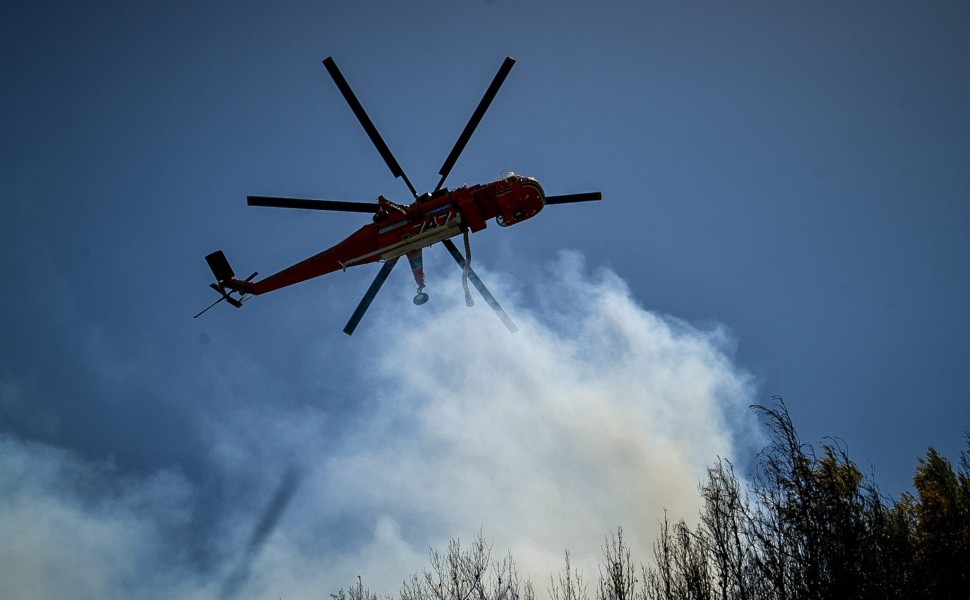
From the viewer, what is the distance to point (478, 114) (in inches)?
479

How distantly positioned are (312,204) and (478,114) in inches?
155

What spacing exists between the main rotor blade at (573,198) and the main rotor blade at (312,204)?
3.78m

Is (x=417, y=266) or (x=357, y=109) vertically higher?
(x=357, y=109)

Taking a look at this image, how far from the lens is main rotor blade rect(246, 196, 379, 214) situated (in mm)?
12898

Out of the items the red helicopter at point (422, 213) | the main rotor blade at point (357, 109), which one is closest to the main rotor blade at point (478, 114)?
the red helicopter at point (422, 213)

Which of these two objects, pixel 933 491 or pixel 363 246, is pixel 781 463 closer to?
pixel 363 246

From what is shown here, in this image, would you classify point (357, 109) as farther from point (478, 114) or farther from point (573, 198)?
point (573, 198)

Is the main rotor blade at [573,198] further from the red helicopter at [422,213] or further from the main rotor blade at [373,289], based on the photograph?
the main rotor blade at [373,289]

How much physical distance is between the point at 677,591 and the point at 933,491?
12736 mm

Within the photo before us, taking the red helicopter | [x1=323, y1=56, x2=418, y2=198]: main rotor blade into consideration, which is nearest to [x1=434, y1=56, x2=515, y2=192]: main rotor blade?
the red helicopter

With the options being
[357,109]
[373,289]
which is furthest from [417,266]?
[357,109]

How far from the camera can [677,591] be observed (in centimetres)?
1443

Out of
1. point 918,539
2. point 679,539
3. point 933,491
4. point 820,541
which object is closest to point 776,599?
point 820,541

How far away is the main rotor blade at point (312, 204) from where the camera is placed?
12.9m
